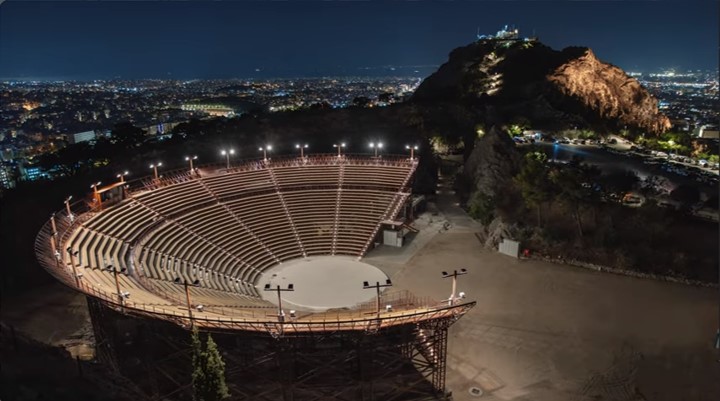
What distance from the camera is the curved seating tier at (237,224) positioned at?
20.8 metres

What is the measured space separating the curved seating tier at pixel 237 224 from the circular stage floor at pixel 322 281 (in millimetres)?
790

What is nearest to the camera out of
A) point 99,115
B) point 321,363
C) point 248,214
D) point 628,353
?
point 321,363

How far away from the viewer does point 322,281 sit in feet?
77.2

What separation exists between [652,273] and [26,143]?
2236 inches

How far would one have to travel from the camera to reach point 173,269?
22156mm

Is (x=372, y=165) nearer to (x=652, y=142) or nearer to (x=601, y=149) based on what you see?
(x=601, y=149)

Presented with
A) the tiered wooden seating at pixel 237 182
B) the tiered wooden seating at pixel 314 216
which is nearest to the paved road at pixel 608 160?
the tiered wooden seating at pixel 314 216

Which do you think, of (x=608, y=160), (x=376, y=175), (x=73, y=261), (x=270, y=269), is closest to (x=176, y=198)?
(x=270, y=269)

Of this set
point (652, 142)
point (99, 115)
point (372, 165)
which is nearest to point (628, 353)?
point (372, 165)

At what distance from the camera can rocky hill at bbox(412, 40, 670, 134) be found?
53.1m

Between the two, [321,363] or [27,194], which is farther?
[27,194]

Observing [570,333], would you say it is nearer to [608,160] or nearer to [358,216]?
[358,216]

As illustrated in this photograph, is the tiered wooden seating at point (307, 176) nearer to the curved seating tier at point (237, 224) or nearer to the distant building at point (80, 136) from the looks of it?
the curved seating tier at point (237, 224)

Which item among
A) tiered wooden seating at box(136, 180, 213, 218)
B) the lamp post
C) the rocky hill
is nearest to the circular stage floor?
tiered wooden seating at box(136, 180, 213, 218)
